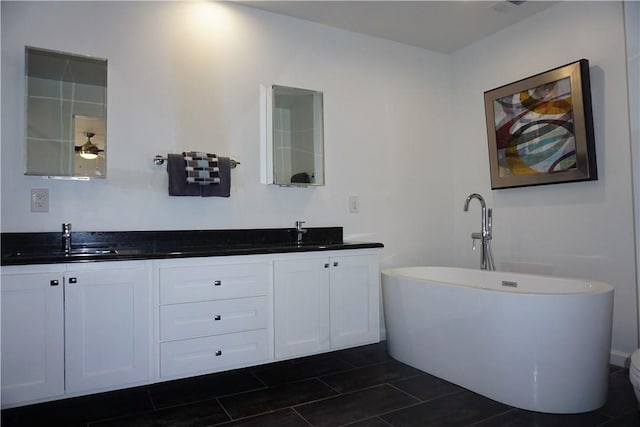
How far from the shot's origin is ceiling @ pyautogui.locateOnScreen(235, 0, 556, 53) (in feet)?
Answer: 9.77

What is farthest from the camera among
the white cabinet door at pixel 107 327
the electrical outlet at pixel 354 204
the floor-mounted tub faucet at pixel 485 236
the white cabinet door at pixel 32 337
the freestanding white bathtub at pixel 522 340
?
the electrical outlet at pixel 354 204

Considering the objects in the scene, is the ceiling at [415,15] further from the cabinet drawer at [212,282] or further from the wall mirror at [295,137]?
the cabinet drawer at [212,282]

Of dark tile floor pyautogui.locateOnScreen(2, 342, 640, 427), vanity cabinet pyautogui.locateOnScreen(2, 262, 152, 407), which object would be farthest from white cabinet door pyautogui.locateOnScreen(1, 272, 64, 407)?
dark tile floor pyautogui.locateOnScreen(2, 342, 640, 427)

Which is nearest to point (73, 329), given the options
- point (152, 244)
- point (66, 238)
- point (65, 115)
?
point (66, 238)

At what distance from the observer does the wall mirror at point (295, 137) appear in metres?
2.98

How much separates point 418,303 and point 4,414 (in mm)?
2271

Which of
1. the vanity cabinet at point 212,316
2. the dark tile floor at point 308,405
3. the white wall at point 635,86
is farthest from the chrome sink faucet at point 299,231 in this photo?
the white wall at point 635,86

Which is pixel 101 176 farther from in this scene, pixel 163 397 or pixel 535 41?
pixel 535 41

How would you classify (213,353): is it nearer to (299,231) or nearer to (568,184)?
(299,231)

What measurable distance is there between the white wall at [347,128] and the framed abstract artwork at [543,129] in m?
0.10

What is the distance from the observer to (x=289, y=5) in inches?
117

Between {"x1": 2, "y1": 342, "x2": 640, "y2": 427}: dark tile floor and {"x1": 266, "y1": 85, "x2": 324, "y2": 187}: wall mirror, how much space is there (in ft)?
4.37

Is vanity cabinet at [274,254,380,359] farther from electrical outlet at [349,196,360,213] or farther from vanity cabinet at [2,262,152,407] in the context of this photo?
vanity cabinet at [2,262,152,407]

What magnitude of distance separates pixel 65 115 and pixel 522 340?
8.97 ft
